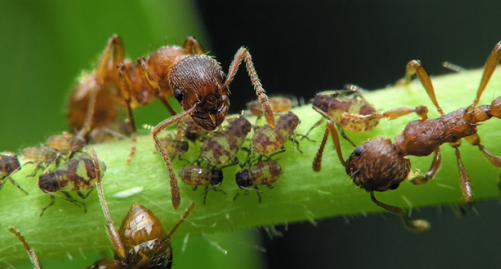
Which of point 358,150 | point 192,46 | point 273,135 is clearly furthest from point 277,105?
point 192,46

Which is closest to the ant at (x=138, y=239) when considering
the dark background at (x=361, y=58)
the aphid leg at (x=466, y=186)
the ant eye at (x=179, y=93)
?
the ant eye at (x=179, y=93)

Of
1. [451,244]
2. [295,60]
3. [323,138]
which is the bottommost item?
[451,244]

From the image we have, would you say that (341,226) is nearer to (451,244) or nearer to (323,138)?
(451,244)

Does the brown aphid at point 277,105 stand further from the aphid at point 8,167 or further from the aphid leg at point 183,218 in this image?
the aphid at point 8,167

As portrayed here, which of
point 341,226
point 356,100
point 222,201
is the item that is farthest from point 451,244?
point 222,201

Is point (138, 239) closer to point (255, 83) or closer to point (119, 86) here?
point (255, 83)

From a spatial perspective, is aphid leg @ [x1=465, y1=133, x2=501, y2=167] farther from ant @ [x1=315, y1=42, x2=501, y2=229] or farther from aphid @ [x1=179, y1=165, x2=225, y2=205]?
aphid @ [x1=179, y1=165, x2=225, y2=205]
